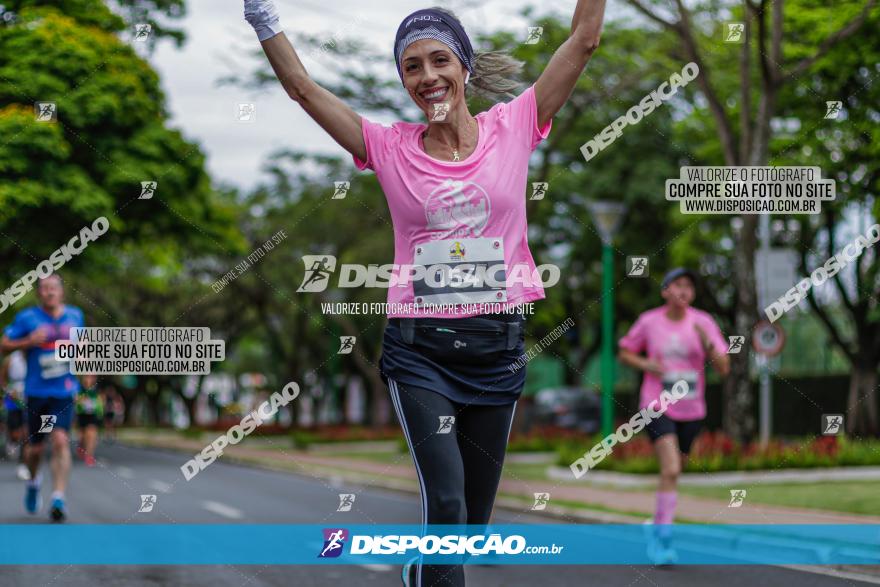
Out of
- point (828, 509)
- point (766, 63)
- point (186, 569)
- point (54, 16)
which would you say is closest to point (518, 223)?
point (186, 569)

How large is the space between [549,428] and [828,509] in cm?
1709

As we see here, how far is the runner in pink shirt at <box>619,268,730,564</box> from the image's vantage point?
312 inches

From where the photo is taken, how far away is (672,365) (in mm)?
8203

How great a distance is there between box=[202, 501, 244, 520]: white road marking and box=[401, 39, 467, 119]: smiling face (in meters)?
7.79

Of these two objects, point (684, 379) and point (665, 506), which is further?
point (684, 379)

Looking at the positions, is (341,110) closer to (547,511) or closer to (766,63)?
(547,511)

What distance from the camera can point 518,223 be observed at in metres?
3.85

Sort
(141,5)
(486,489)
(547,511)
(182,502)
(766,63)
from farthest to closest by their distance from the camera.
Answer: (141,5), (766,63), (182,502), (547,511), (486,489)

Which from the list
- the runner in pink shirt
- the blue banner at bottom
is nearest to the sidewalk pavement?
the blue banner at bottom

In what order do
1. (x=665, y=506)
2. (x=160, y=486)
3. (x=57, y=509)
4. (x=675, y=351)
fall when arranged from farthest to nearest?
1. (x=160, y=486)
2. (x=57, y=509)
3. (x=675, y=351)
4. (x=665, y=506)

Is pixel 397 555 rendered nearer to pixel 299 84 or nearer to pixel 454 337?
pixel 454 337

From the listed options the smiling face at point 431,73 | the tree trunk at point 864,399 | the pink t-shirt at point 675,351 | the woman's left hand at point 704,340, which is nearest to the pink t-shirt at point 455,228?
the smiling face at point 431,73

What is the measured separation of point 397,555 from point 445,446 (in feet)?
13.0

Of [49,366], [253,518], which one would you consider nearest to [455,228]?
[49,366]
